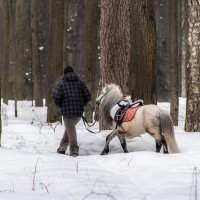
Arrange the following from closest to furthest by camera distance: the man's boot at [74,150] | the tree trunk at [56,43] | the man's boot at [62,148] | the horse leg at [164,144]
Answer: the horse leg at [164,144] < the man's boot at [74,150] < the man's boot at [62,148] < the tree trunk at [56,43]

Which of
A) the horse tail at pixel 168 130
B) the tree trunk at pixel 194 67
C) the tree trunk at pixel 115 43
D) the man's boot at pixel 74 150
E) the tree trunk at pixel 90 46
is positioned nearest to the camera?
the horse tail at pixel 168 130

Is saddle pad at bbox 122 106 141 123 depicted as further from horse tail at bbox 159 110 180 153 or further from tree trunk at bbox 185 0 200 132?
tree trunk at bbox 185 0 200 132

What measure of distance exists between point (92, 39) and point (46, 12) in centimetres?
1575

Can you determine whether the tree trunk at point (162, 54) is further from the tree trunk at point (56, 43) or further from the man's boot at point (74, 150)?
the man's boot at point (74, 150)

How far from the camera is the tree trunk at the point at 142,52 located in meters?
11.2

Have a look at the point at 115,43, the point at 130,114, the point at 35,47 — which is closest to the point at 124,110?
the point at 130,114

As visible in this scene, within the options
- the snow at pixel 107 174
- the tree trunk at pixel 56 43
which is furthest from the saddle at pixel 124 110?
the tree trunk at pixel 56 43

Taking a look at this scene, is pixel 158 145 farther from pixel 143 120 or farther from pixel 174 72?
pixel 174 72

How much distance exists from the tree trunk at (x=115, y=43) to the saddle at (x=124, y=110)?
6.67 ft

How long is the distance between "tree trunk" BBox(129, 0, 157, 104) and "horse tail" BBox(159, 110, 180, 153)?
2579mm

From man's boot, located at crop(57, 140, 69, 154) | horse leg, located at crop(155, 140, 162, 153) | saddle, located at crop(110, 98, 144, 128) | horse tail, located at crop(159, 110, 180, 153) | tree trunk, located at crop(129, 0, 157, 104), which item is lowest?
man's boot, located at crop(57, 140, 69, 154)

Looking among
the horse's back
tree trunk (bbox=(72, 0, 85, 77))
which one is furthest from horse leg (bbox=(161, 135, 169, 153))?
tree trunk (bbox=(72, 0, 85, 77))

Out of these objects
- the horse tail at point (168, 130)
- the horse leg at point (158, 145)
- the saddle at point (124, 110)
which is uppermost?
the saddle at point (124, 110)

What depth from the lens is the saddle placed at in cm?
Answer: 893
